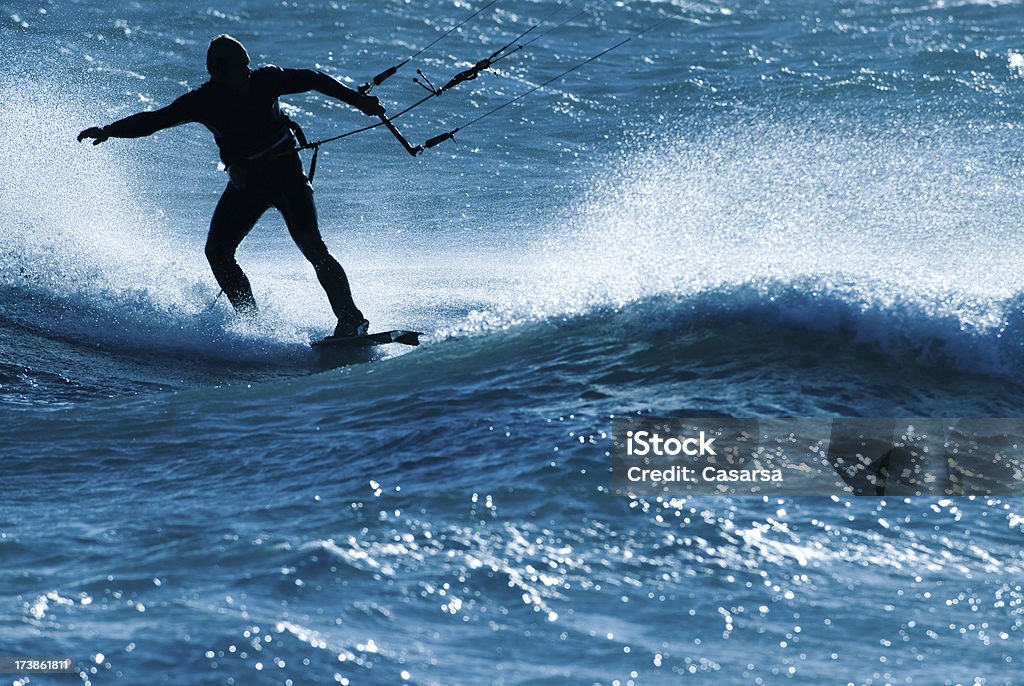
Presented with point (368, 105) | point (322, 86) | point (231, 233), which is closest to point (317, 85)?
point (322, 86)

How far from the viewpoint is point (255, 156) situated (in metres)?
7.96

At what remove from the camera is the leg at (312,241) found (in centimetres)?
811

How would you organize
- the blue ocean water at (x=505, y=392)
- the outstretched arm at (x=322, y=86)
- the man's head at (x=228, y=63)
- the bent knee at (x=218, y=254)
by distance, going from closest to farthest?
the blue ocean water at (x=505, y=392) < the man's head at (x=228, y=63) < the outstretched arm at (x=322, y=86) < the bent knee at (x=218, y=254)

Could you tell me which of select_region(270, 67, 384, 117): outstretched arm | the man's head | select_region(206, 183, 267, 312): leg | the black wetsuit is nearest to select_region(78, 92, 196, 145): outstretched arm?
the black wetsuit

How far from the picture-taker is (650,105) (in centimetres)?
1709

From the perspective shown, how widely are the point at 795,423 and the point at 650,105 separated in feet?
37.4

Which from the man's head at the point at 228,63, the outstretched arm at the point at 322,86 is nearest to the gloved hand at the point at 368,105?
the outstretched arm at the point at 322,86

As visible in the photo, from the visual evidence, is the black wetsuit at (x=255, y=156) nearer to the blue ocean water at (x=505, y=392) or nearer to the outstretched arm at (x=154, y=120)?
the outstretched arm at (x=154, y=120)

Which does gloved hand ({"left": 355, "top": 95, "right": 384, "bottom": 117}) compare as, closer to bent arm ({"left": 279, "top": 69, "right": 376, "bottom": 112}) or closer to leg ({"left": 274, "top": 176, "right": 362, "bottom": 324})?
bent arm ({"left": 279, "top": 69, "right": 376, "bottom": 112})

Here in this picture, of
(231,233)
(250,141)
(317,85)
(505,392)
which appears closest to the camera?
(505,392)

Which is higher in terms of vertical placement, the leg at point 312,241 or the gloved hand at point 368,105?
the gloved hand at point 368,105

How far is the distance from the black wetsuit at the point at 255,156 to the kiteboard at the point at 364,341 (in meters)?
0.14

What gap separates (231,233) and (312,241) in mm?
579

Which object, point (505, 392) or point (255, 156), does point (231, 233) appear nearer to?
point (255, 156)
